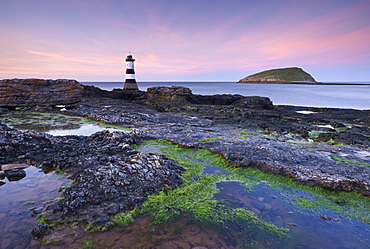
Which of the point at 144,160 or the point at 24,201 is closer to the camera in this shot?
the point at 24,201

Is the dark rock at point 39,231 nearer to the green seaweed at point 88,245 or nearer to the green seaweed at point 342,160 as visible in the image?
the green seaweed at point 88,245

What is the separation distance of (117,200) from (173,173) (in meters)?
2.07

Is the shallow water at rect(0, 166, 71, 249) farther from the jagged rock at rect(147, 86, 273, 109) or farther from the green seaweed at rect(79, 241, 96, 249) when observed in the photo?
the jagged rock at rect(147, 86, 273, 109)

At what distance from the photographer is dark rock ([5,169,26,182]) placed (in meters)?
6.63

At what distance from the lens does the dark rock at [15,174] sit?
663cm

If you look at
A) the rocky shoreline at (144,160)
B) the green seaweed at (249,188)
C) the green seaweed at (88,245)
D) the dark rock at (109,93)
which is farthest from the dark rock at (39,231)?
the dark rock at (109,93)

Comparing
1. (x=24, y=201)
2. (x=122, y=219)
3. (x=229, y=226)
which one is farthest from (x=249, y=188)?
(x=24, y=201)

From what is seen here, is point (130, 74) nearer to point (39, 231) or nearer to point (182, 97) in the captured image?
point (182, 97)

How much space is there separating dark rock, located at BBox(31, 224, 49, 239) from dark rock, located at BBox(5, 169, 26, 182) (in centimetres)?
321

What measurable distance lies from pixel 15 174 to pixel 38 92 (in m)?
22.9

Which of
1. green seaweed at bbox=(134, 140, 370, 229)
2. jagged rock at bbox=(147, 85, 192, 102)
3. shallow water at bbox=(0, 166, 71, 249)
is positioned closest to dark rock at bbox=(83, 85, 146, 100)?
jagged rock at bbox=(147, 85, 192, 102)

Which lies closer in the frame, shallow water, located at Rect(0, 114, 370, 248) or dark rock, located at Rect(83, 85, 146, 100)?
shallow water, located at Rect(0, 114, 370, 248)

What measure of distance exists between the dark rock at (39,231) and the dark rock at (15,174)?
10.5 ft

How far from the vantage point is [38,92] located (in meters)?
25.4
